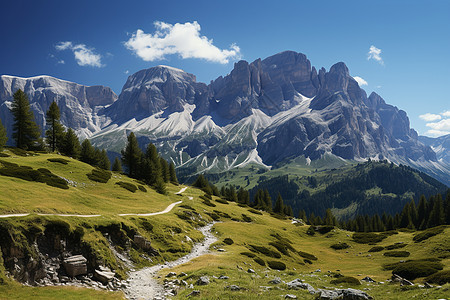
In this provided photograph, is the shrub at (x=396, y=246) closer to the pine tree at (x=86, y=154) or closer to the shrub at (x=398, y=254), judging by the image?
the shrub at (x=398, y=254)

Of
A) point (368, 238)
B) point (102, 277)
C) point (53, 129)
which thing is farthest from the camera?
point (53, 129)

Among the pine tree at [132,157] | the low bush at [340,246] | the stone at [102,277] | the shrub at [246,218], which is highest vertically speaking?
the pine tree at [132,157]

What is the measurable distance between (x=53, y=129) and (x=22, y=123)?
325 inches

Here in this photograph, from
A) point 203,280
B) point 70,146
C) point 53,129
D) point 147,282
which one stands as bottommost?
point 147,282

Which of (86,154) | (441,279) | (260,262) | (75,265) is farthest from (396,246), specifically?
(86,154)

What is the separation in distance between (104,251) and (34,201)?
1323 cm

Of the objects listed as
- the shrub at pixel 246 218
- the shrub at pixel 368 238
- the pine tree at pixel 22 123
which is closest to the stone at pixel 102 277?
the shrub at pixel 246 218

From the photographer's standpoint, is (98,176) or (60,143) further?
(60,143)

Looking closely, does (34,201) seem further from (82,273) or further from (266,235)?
(266,235)

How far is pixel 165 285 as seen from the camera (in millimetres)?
25000

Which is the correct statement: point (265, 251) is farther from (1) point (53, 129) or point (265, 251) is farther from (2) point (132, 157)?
(1) point (53, 129)

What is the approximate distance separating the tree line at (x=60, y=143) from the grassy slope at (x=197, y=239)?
53.6 feet

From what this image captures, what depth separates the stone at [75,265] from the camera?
2388 centimetres

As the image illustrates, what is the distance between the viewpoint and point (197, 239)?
47.2 metres
